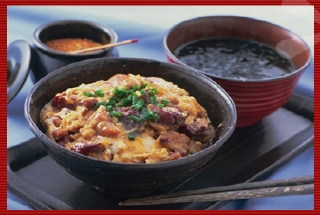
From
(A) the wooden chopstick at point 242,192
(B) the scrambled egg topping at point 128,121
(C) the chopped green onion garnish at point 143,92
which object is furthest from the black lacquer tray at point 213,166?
(C) the chopped green onion garnish at point 143,92

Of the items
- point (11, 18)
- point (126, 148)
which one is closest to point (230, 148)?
point (126, 148)

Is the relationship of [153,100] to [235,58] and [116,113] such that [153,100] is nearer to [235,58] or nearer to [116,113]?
[116,113]

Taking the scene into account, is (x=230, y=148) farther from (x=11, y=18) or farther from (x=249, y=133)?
(x=11, y=18)

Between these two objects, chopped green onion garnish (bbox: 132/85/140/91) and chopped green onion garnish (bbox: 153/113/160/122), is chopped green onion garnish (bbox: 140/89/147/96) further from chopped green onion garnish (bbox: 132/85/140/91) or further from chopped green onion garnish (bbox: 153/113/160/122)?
chopped green onion garnish (bbox: 153/113/160/122)

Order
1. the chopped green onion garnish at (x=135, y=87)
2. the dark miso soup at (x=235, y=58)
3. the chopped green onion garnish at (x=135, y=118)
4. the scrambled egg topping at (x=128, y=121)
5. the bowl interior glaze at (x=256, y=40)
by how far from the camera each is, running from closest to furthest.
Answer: the scrambled egg topping at (x=128, y=121), the chopped green onion garnish at (x=135, y=118), the chopped green onion garnish at (x=135, y=87), the bowl interior glaze at (x=256, y=40), the dark miso soup at (x=235, y=58)

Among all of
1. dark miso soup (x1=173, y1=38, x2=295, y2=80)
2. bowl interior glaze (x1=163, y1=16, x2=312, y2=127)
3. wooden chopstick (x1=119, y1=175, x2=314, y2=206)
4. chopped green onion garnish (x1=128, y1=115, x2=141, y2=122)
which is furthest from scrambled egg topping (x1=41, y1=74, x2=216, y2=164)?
dark miso soup (x1=173, y1=38, x2=295, y2=80)

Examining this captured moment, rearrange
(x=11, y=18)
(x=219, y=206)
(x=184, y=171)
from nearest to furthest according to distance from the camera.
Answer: (x=184, y=171) < (x=219, y=206) < (x=11, y=18)

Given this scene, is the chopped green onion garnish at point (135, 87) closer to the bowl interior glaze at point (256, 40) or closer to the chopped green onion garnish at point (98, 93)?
the chopped green onion garnish at point (98, 93)
